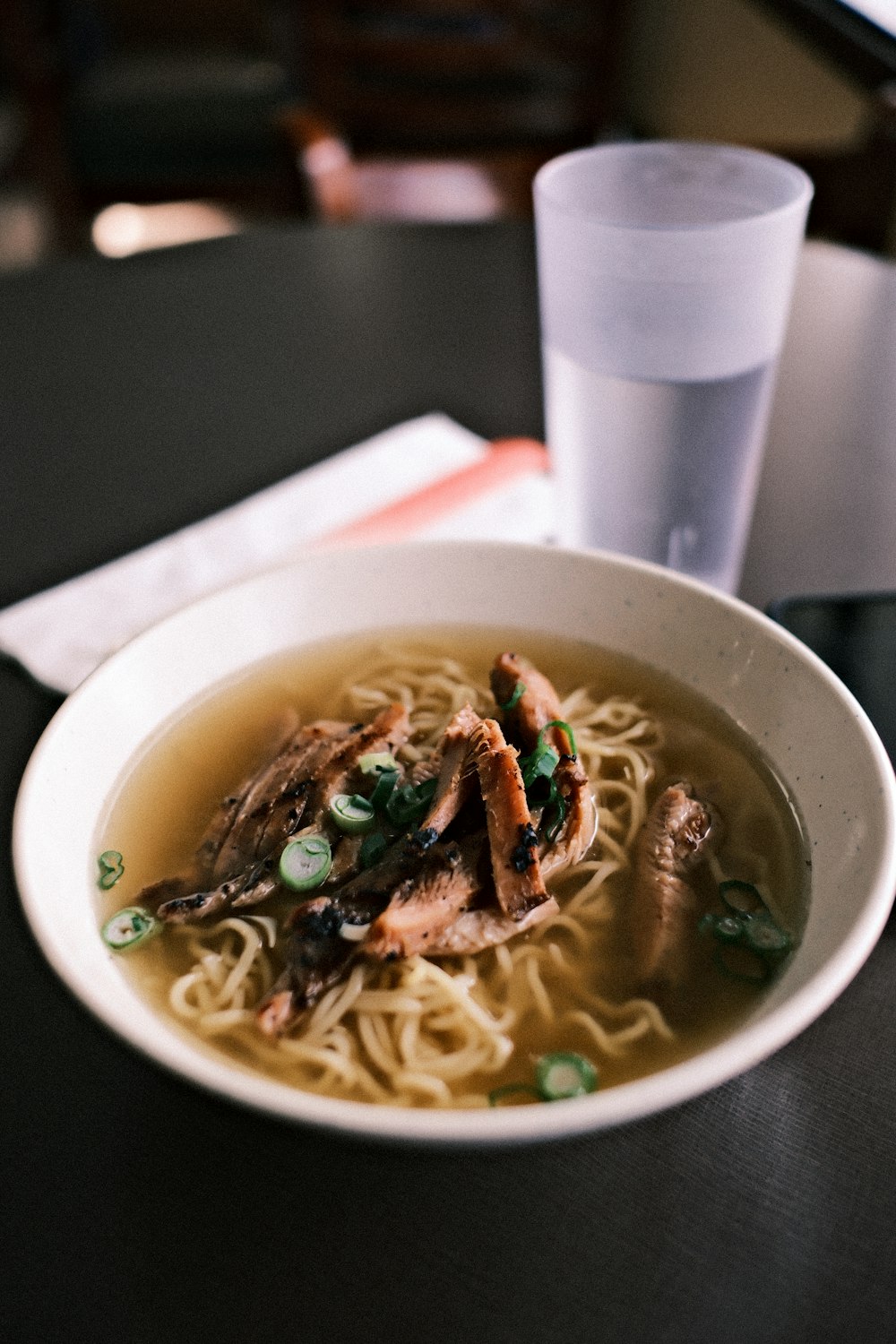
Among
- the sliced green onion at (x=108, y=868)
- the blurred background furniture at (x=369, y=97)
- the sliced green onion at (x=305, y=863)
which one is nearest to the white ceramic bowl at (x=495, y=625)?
the sliced green onion at (x=108, y=868)

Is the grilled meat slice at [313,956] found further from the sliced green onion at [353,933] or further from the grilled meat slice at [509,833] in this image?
the grilled meat slice at [509,833]

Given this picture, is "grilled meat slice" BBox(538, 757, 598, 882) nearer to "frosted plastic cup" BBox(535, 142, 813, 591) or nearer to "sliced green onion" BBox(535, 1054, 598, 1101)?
"sliced green onion" BBox(535, 1054, 598, 1101)

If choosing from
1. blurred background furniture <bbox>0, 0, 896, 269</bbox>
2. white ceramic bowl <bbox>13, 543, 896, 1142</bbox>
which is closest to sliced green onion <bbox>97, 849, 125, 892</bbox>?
white ceramic bowl <bbox>13, 543, 896, 1142</bbox>

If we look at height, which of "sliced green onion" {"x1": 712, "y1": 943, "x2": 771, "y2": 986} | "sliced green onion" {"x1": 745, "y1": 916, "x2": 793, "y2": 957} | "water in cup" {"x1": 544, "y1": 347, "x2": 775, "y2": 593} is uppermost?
"water in cup" {"x1": 544, "y1": 347, "x2": 775, "y2": 593}

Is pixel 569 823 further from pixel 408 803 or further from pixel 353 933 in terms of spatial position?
pixel 353 933

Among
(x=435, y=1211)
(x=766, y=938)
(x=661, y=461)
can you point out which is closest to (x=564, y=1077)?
(x=435, y=1211)

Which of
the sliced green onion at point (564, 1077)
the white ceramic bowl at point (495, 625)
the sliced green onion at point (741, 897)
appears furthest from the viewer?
the sliced green onion at point (741, 897)
